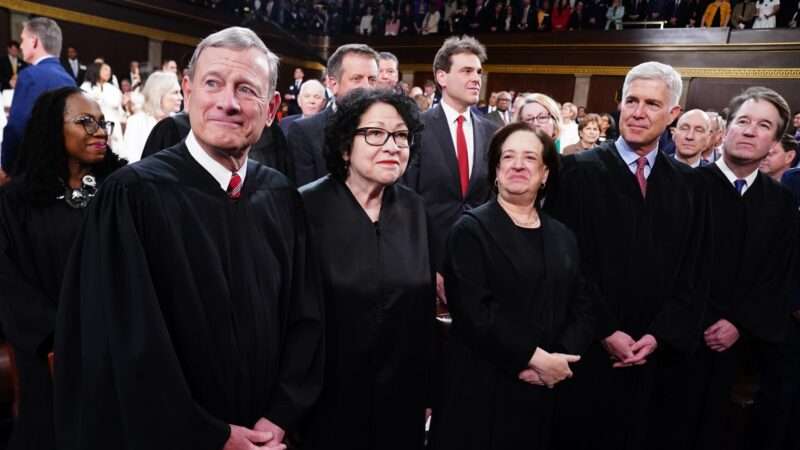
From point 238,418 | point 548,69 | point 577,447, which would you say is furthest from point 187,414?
point 548,69

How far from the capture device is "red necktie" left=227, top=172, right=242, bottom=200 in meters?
1.62

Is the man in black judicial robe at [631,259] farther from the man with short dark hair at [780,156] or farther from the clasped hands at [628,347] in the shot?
the man with short dark hair at [780,156]

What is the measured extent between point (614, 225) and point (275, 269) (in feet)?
5.18

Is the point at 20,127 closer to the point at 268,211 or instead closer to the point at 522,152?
the point at 268,211

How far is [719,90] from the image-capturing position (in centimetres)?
1154

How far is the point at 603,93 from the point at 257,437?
1298 cm

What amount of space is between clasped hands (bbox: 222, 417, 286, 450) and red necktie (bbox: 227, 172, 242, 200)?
2.15 feet

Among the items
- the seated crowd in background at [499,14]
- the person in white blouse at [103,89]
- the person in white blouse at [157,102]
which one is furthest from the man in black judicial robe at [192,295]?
the seated crowd in background at [499,14]

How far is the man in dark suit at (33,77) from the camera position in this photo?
386 cm

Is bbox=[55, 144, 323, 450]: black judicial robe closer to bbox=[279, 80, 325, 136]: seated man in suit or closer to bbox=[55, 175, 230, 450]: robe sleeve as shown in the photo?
bbox=[55, 175, 230, 450]: robe sleeve

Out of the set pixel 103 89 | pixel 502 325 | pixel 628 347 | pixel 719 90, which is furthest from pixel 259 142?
pixel 719 90

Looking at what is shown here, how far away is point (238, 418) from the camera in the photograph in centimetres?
162

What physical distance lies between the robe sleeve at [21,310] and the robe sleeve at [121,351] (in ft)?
1.94

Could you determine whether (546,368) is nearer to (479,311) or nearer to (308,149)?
(479,311)
